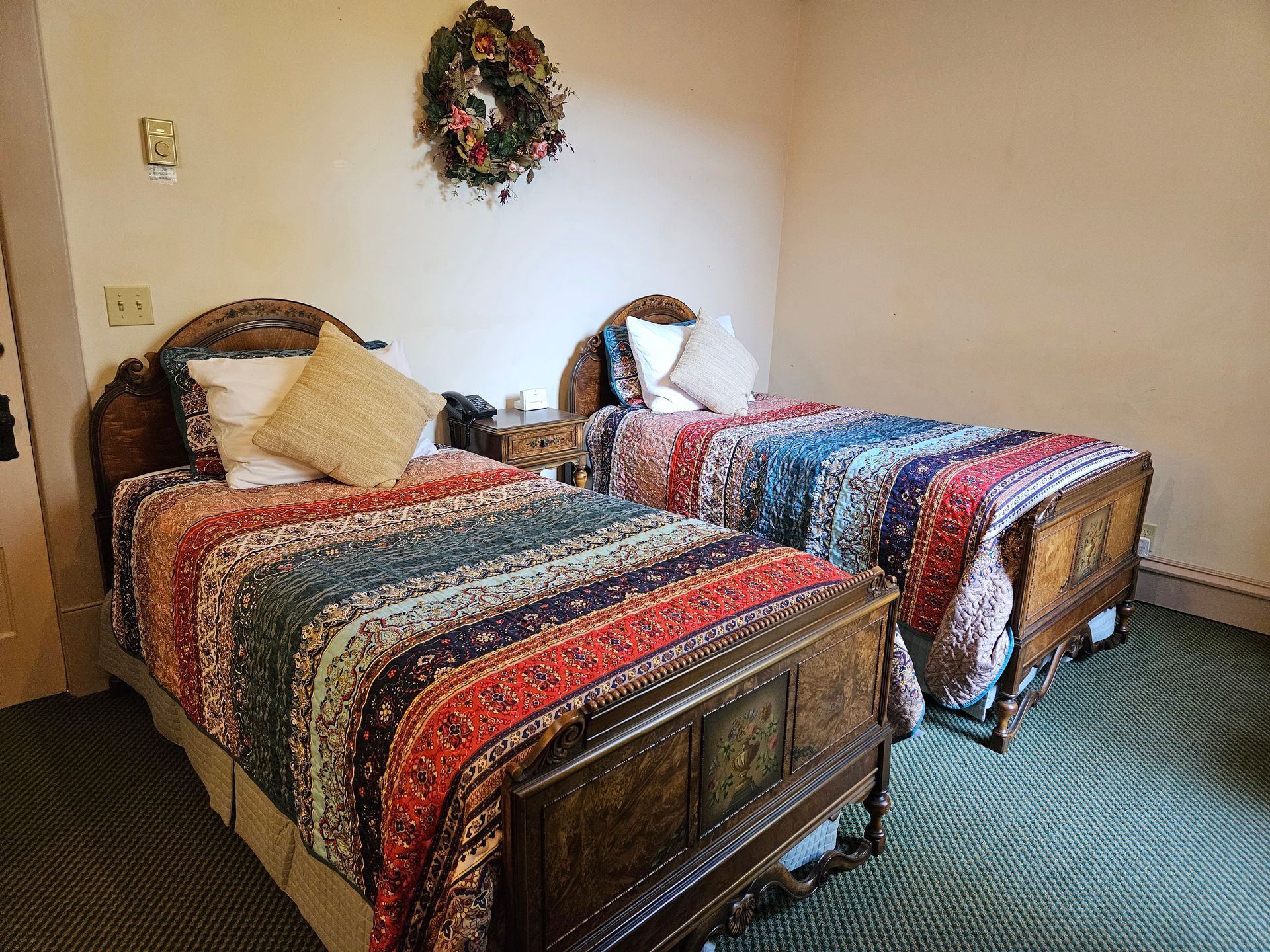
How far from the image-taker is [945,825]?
78.0 inches

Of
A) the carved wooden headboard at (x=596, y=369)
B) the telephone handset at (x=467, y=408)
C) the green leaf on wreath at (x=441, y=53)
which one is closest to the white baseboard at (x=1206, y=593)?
the carved wooden headboard at (x=596, y=369)

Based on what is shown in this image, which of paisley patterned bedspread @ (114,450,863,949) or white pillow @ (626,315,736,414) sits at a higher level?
white pillow @ (626,315,736,414)

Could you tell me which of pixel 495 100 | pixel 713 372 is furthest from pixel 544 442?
pixel 495 100

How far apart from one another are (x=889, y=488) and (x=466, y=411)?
163 cm

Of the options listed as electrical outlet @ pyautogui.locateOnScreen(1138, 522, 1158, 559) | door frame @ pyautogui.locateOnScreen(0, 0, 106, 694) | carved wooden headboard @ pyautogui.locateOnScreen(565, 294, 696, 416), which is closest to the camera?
door frame @ pyautogui.locateOnScreen(0, 0, 106, 694)

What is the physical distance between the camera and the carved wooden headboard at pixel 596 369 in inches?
141

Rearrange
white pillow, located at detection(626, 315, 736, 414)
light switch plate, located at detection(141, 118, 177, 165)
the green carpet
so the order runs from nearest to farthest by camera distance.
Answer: the green carpet < light switch plate, located at detection(141, 118, 177, 165) < white pillow, located at detection(626, 315, 736, 414)

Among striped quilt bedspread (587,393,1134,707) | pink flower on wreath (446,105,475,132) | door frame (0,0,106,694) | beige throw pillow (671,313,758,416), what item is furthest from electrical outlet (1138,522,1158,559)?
door frame (0,0,106,694)

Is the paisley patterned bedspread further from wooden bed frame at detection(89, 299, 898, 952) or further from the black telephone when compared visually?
the black telephone

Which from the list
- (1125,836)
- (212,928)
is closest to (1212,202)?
(1125,836)

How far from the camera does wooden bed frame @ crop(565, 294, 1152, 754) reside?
2.22m

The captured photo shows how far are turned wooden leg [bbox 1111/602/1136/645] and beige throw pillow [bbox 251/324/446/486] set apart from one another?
2.64 m

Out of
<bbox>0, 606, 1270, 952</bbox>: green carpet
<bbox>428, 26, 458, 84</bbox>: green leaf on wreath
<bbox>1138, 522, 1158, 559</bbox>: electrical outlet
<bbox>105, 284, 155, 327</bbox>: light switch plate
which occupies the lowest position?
<bbox>0, 606, 1270, 952</bbox>: green carpet

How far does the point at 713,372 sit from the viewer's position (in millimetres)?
3410
